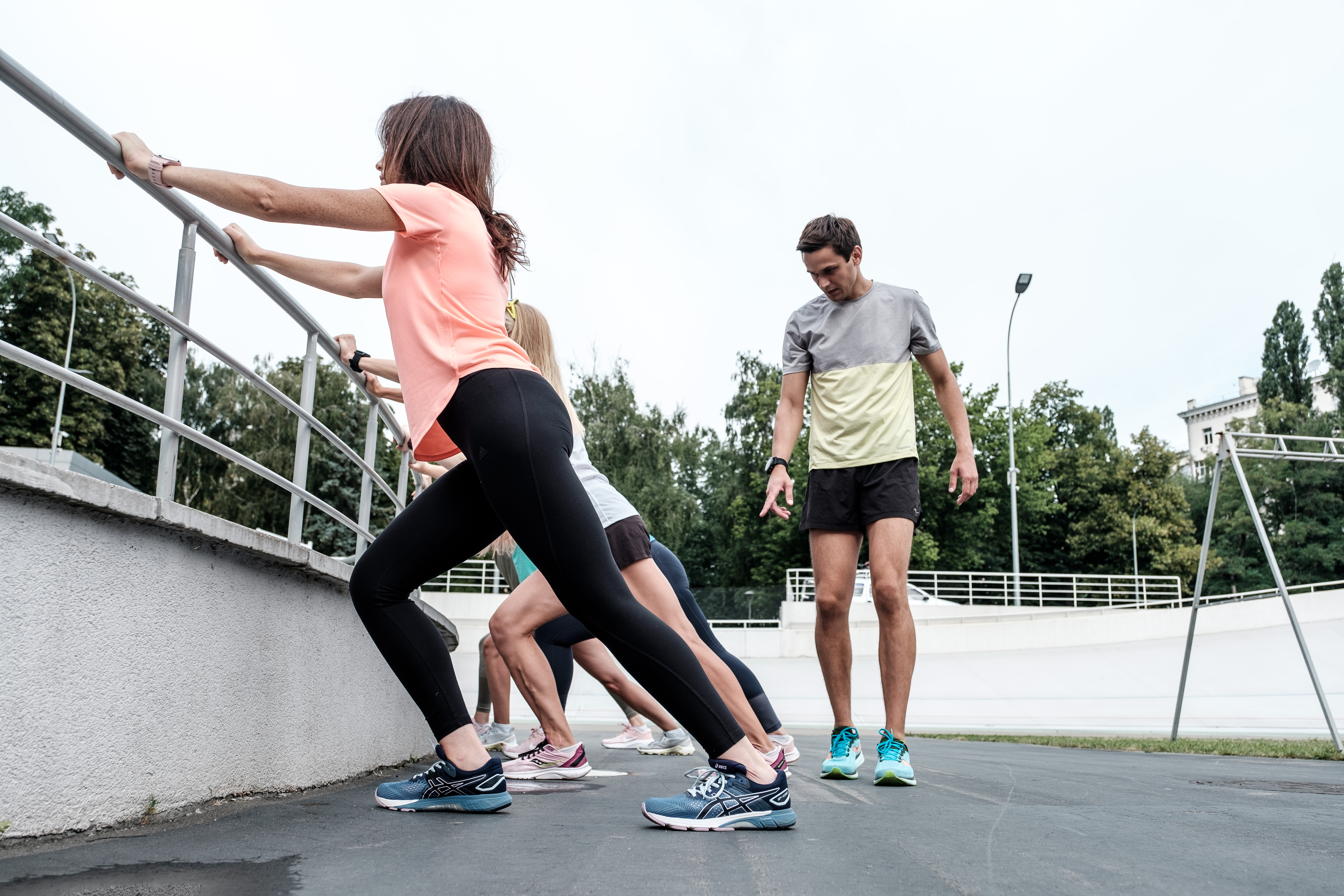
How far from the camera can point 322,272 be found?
9.52 feet

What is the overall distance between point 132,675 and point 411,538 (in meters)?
0.73

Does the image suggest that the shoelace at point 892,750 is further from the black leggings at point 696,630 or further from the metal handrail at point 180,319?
the metal handrail at point 180,319

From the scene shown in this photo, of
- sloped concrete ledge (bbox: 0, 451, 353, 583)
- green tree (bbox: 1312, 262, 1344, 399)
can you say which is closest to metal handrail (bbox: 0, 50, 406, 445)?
sloped concrete ledge (bbox: 0, 451, 353, 583)

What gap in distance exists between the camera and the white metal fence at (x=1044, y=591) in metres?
33.5

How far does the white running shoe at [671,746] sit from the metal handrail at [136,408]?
3265 mm

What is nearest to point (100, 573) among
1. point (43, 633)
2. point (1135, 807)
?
point (43, 633)

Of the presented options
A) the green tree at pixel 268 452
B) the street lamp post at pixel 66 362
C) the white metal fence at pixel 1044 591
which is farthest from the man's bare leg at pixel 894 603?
the green tree at pixel 268 452

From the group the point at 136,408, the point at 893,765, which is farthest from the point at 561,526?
the point at 893,765

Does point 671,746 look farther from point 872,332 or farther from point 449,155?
point 449,155

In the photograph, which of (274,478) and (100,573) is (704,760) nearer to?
(274,478)

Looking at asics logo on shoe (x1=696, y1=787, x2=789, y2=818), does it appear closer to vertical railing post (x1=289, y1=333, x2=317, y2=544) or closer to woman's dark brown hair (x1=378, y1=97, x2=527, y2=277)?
woman's dark brown hair (x1=378, y1=97, x2=527, y2=277)

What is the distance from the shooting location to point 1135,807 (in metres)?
3.03

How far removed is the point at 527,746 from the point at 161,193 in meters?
3.14

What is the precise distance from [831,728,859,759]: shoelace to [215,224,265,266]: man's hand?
2568 millimetres
